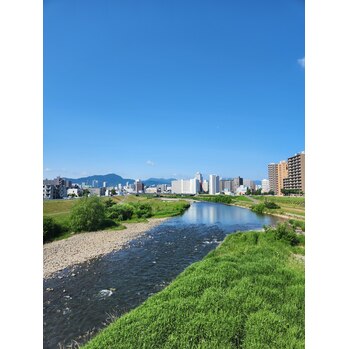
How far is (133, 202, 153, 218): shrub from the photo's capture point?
30.9ft

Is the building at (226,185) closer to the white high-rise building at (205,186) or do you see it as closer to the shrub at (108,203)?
the white high-rise building at (205,186)

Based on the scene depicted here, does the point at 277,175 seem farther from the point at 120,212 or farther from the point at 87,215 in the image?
the point at 120,212

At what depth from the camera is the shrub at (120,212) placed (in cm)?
798

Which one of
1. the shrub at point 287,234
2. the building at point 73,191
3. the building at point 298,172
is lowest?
the shrub at point 287,234

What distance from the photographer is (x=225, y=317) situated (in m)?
1.58

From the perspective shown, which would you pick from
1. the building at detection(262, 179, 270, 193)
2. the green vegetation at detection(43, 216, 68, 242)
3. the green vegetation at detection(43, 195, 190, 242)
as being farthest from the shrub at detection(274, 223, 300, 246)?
the green vegetation at detection(43, 216, 68, 242)

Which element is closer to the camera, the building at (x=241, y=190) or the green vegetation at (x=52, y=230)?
the building at (x=241, y=190)

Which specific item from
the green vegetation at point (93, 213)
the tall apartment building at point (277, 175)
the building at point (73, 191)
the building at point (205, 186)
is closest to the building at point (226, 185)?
the building at point (205, 186)

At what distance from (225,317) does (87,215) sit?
4986mm

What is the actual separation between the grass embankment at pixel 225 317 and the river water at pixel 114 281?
68 centimetres
